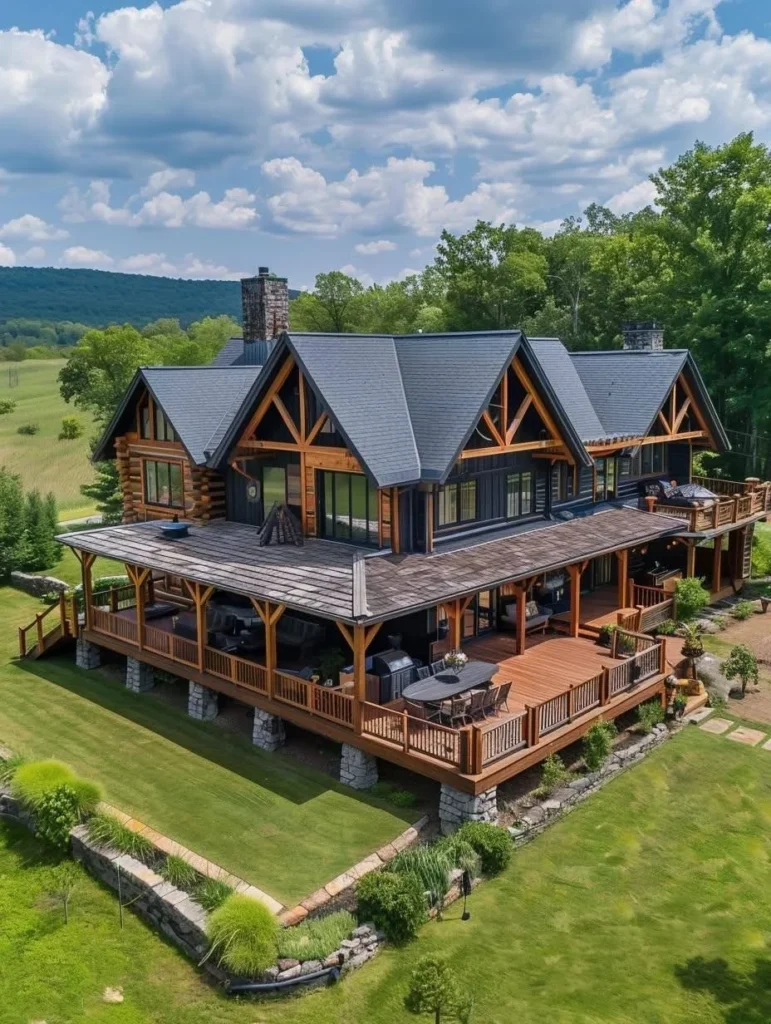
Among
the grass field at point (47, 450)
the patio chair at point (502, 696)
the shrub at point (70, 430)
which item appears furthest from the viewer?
the shrub at point (70, 430)

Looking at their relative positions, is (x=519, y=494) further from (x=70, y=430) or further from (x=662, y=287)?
(x=70, y=430)

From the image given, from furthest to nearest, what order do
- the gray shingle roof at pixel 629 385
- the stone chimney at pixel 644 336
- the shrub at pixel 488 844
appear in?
the stone chimney at pixel 644 336, the gray shingle roof at pixel 629 385, the shrub at pixel 488 844

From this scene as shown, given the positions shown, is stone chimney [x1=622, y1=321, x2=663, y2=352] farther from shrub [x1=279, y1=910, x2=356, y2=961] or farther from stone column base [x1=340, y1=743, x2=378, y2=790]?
shrub [x1=279, y1=910, x2=356, y2=961]

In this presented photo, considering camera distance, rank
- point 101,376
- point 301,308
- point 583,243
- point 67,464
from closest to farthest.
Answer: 1. point 101,376
2. point 583,243
3. point 67,464
4. point 301,308

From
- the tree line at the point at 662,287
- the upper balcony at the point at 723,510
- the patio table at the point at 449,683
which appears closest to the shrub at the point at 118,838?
the patio table at the point at 449,683

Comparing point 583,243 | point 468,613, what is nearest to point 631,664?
point 468,613

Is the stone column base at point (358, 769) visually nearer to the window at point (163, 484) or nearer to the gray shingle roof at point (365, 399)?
the gray shingle roof at point (365, 399)

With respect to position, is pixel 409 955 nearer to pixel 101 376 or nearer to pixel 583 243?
pixel 101 376
